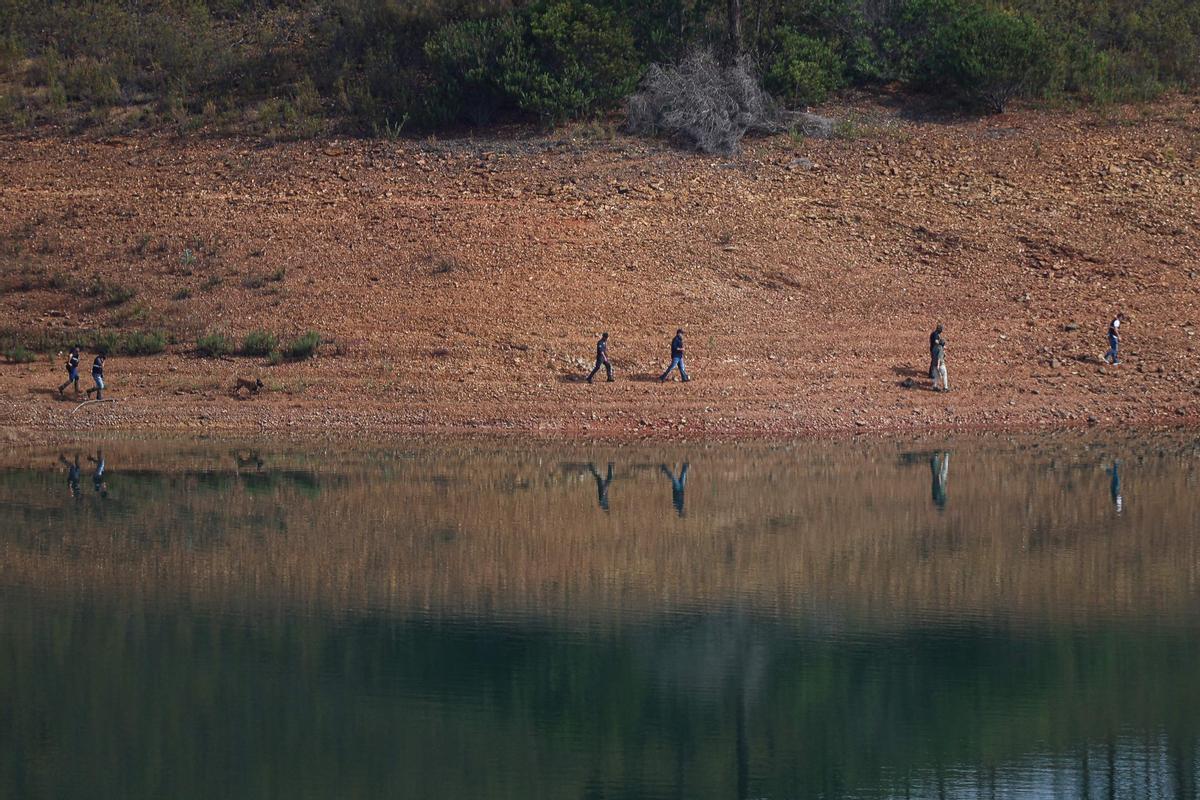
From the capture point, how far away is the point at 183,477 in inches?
Result: 966

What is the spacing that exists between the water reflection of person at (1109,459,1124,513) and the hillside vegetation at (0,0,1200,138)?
1702cm

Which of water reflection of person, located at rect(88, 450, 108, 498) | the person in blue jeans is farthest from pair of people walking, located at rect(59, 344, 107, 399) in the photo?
the person in blue jeans

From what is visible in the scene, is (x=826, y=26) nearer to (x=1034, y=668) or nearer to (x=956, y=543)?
(x=956, y=543)

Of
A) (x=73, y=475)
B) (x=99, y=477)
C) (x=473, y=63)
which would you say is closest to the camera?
(x=99, y=477)

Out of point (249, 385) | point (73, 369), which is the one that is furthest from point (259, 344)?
point (73, 369)

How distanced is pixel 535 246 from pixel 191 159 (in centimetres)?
1015

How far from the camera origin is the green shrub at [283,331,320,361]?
104ft

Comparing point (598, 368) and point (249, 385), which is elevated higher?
point (598, 368)

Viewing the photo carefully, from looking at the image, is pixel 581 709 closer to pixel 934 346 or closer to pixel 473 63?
pixel 934 346

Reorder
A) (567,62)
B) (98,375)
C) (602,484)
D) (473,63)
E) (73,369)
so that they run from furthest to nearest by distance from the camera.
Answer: (473,63)
(567,62)
(73,369)
(98,375)
(602,484)

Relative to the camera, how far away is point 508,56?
127ft

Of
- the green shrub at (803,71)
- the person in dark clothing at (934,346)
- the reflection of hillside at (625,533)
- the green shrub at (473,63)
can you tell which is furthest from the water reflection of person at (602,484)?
the green shrub at (803,71)

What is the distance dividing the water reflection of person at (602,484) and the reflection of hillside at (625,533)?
19cm

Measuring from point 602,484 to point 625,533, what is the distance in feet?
12.8
